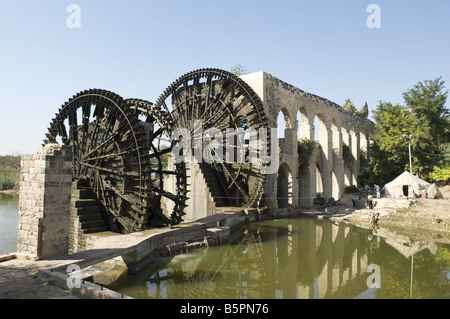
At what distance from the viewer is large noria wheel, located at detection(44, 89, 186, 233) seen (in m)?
8.41

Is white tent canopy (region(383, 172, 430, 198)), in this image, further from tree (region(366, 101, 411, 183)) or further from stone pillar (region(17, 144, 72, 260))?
stone pillar (region(17, 144, 72, 260))

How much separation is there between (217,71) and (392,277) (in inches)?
415

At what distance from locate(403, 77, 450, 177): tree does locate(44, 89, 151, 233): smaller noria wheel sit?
1661 centimetres

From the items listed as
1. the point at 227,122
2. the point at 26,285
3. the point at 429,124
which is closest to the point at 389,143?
the point at 429,124

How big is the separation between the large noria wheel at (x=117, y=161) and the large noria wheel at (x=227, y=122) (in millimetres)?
4732

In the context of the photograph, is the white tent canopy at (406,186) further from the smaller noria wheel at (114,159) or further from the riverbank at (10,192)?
the riverbank at (10,192)

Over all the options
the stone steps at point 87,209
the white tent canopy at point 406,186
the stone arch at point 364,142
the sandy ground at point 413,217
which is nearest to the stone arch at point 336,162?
the white tent canopy at point 406,186

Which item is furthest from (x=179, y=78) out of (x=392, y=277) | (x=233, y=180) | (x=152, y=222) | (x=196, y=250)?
(x=392, y=277)

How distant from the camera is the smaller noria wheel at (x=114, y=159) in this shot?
8.42m

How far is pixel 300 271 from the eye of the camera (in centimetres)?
712

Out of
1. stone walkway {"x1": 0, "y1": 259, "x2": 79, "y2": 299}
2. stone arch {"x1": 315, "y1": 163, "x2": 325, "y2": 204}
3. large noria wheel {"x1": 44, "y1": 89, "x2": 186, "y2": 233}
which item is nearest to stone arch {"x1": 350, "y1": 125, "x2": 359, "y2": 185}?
stone arch {"x1": 315, "y1": 163, "x2": 325, "y2": 204}

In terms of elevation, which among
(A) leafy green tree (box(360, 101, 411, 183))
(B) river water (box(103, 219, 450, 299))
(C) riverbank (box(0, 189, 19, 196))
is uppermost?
(A) leafy green tree (box(360, 101, 411, 183))

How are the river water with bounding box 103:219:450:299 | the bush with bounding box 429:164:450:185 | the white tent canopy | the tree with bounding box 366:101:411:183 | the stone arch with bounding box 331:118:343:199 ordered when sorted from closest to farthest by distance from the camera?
the river water with bounding box 103:219:450:299 → the white tent canopy → the bush with bounding box 429:164:450:185 → the tree with bounding box 366:101:411:183 → the stone arch with bounding box 331:118:343:199

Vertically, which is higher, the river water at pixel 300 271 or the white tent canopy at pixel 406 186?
the white tent canopy at pixel 406 186
